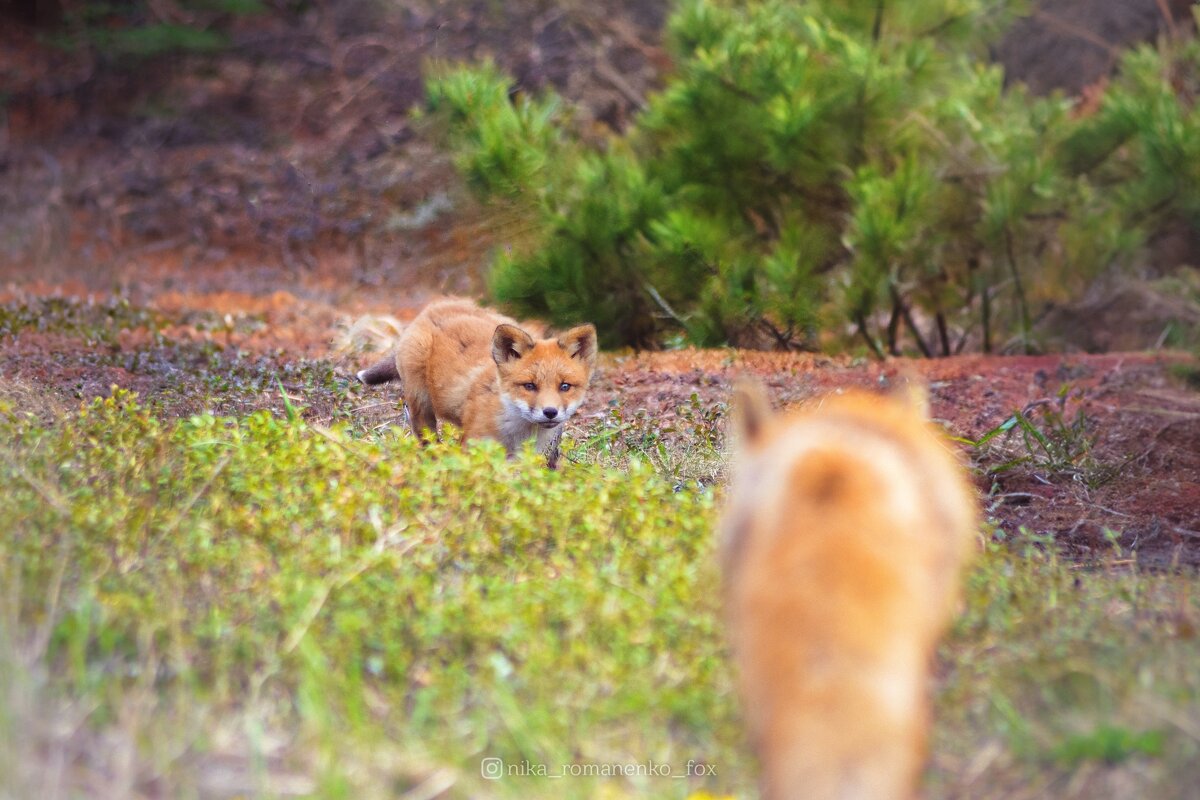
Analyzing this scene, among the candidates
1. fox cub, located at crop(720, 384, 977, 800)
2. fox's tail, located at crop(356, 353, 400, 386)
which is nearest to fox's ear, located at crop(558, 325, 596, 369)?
fox's tail, located at crop(356, 353, 400, 386)

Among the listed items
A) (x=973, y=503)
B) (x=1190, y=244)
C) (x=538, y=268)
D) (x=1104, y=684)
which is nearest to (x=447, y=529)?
(x=1104, y=684)

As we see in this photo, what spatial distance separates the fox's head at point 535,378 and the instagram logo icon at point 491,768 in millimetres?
3256

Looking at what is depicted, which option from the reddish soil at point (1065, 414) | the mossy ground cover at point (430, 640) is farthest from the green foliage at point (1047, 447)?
the mossy ground cover at point (430, 640)

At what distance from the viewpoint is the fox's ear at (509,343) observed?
21.3 ft

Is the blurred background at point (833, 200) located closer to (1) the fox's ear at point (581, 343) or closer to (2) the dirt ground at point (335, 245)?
(2) the dirt ground at point (335, 245)

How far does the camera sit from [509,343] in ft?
21.6

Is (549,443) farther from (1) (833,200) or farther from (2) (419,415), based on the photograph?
(1) (833,200)

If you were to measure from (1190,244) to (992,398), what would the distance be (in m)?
4.24

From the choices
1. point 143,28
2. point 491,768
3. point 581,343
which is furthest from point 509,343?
point 143,28

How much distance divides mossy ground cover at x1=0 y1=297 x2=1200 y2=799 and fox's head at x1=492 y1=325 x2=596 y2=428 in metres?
1.23

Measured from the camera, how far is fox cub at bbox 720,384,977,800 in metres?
2.41

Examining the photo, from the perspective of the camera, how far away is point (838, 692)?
2.46m

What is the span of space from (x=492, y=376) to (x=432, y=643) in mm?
3176

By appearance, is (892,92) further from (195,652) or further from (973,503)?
(195,652)
